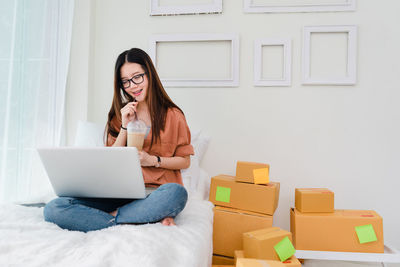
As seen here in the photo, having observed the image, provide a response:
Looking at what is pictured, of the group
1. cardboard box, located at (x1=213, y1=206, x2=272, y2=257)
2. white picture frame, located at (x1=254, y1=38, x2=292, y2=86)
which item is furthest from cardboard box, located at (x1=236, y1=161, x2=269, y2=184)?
white picture frame, located at (x1=254, y1=38, x2=292, y2=86)

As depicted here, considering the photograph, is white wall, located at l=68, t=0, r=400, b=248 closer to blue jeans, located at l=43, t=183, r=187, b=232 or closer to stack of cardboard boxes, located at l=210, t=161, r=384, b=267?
stack of cardboard boxes, located at l=210, t=161, r=384, b=267

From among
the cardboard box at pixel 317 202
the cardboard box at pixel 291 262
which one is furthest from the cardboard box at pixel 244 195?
the cardboard box at pixel 291 262

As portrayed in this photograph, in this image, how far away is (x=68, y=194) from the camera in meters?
1.16

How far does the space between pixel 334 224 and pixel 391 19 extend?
52.1 inches

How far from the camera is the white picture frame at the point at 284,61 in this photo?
6.44 ft

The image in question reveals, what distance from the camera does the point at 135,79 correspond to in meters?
1.42

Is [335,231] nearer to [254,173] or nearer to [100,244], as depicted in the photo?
[254,173]

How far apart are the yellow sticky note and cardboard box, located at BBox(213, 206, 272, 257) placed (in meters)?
0.17

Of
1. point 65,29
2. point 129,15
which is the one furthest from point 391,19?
point 65,29

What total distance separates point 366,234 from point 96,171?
127cm

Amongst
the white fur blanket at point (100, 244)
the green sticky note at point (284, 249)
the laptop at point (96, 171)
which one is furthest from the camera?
the green sticky note at point (284, 249)

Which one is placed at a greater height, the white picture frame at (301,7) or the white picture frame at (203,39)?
the white picture frame at (301,7)

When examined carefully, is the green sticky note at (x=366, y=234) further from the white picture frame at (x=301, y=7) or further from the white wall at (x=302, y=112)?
the white picture frame at (x=301, y=7)

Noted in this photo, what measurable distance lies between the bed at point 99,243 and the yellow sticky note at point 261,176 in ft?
1.67
